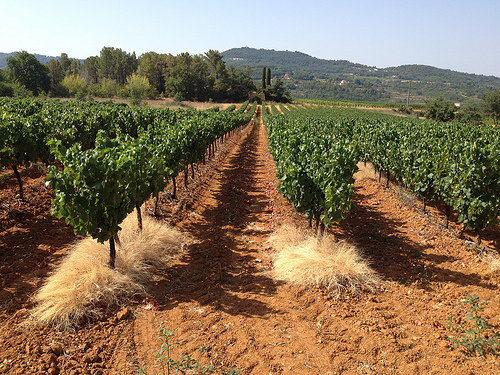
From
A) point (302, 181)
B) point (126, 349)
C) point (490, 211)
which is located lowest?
point (126, 349)

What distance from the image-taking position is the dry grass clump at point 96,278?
563cm

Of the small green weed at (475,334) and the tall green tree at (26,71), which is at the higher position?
the tall green tree at (26,71)

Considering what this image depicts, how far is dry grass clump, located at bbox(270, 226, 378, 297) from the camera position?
6.80 metres

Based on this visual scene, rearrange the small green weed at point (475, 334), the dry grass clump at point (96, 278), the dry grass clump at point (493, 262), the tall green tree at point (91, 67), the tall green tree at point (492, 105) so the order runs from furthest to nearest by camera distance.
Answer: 1. the tall green tree at point (91, 67)
2. the tall green tree at point (492, 105)
3. the dry grass clump at point (493, 262)
4. the dry grass clump at point (96, 278)
5. the small green weed at point (475, 334)

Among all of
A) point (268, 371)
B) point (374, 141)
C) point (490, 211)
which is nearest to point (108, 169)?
point (268, 371)

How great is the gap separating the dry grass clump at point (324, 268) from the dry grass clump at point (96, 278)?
3.01 meters

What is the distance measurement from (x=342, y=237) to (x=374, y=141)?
9.44 metres

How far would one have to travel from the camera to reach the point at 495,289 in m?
6.87

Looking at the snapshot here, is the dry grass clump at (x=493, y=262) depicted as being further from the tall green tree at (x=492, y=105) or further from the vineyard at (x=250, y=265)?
the tall green tree at (x=492, y=105)

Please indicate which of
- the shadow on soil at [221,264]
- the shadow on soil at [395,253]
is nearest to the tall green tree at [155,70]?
the shadow on soil at [221,264]

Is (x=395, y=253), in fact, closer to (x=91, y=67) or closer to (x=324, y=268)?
(x=324, y=268)

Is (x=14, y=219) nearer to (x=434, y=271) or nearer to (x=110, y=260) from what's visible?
(x=110, y=260)

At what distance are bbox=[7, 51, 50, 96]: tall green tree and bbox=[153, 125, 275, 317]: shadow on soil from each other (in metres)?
79.6

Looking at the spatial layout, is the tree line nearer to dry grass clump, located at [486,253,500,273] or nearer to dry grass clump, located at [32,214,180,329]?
dry grass clump, located at [32,214,180,329]
